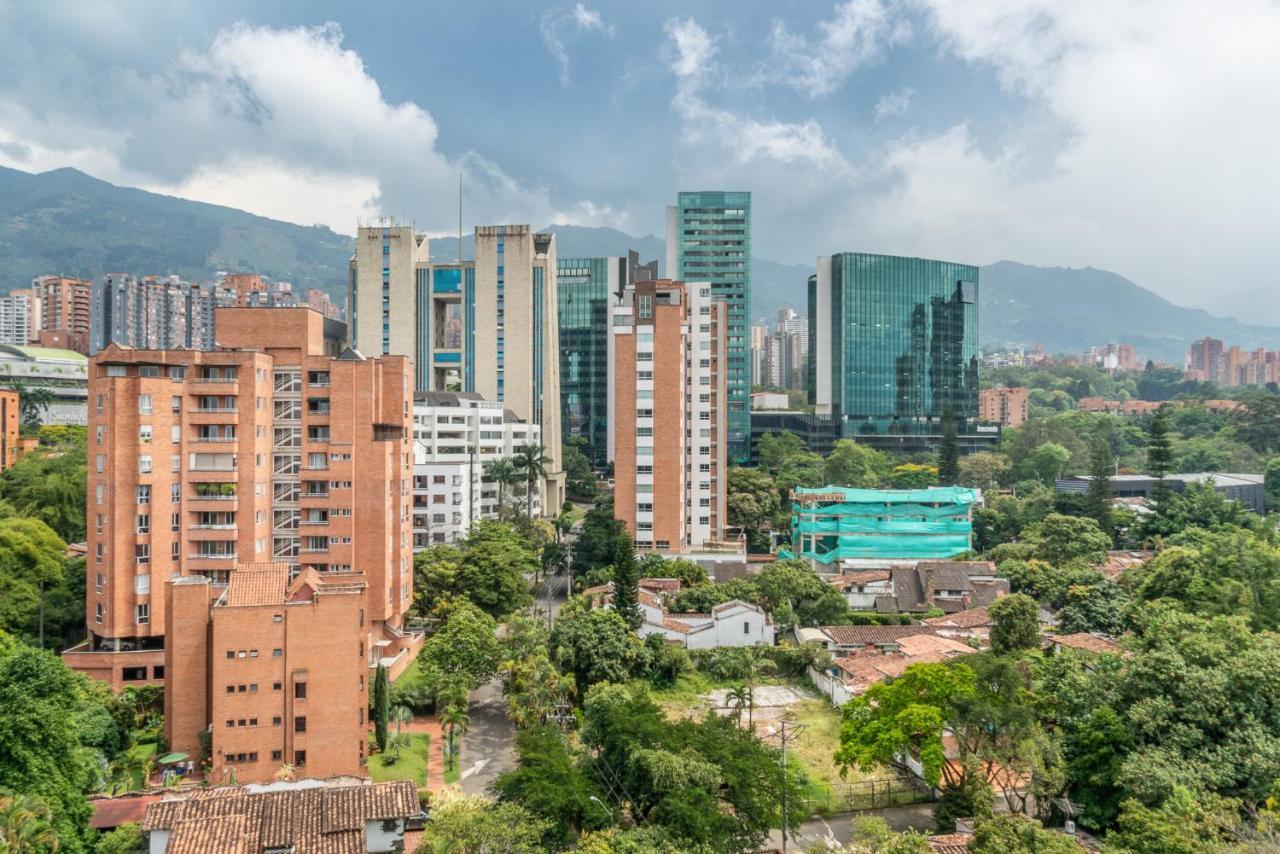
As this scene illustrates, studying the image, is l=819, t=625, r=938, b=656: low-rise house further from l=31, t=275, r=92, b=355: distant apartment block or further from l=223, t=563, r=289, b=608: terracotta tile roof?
l=31, t=275, r=92, b=355: distant apartment block

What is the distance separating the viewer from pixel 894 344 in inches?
3088

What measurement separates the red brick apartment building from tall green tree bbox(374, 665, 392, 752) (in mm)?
772

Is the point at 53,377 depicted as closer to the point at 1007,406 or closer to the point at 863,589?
the point at 863,589

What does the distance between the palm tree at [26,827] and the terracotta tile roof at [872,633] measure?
24.4 metres

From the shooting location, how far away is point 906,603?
3962cm

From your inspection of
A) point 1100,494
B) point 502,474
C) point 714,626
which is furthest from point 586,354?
point 714,626

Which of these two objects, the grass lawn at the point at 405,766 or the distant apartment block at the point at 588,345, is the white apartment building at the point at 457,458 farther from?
the distant apartment block at the point at 588,345

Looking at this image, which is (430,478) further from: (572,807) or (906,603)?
(572,807)

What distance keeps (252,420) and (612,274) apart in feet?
177

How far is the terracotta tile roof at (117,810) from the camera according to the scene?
745 inches

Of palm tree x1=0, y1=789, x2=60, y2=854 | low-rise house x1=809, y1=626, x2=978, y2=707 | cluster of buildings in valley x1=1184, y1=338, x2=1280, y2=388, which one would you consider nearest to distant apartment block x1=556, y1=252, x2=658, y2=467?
low-rise house x1=809, y1=626, x2=978, y2=707

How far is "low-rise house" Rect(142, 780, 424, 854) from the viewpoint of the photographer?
16.7 meters

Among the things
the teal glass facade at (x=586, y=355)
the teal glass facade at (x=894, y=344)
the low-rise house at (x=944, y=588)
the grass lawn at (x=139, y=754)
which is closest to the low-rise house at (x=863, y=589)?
the low-rise house at (x=944, y=588)

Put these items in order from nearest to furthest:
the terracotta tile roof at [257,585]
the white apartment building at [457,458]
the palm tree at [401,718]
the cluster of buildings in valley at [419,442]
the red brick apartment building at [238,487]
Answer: the terracotta tile roof at [257,585]
the cluster of buildings in valley at [419,442]
the palm tree at [401,718]
the red brick apartment building at [238,487]
the white apartment building at [457,458]
